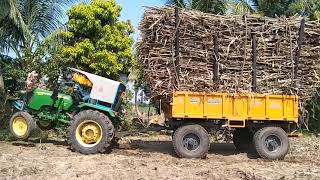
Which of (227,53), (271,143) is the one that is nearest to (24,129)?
(227,53)

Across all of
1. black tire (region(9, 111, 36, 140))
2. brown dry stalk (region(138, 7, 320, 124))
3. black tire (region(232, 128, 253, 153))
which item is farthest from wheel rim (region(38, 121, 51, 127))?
black tire (region(232, 128, 253, 153))

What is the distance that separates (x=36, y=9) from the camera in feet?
65.1

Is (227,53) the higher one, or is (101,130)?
(227,53)

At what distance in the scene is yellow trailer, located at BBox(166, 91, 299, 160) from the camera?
1199 cm

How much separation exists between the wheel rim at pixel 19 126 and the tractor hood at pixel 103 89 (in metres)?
1.73

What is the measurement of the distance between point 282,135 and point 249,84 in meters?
1.40

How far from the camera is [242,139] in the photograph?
1374 cm

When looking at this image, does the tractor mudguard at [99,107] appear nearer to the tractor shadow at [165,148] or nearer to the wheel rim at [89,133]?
the wheel rim at [89,133]

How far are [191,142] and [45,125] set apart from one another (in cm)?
364

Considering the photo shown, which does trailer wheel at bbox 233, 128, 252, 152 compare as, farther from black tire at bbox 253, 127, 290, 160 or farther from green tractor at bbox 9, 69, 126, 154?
green tractor at bbox 9, 69, 126, 154

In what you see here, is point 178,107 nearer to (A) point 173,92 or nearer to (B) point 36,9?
(A) point 173,92

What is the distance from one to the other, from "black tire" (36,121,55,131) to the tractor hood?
1399 millimetres

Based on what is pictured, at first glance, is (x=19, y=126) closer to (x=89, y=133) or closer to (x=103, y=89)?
(x=89, y=133)

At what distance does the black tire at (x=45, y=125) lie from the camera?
12961 mm
